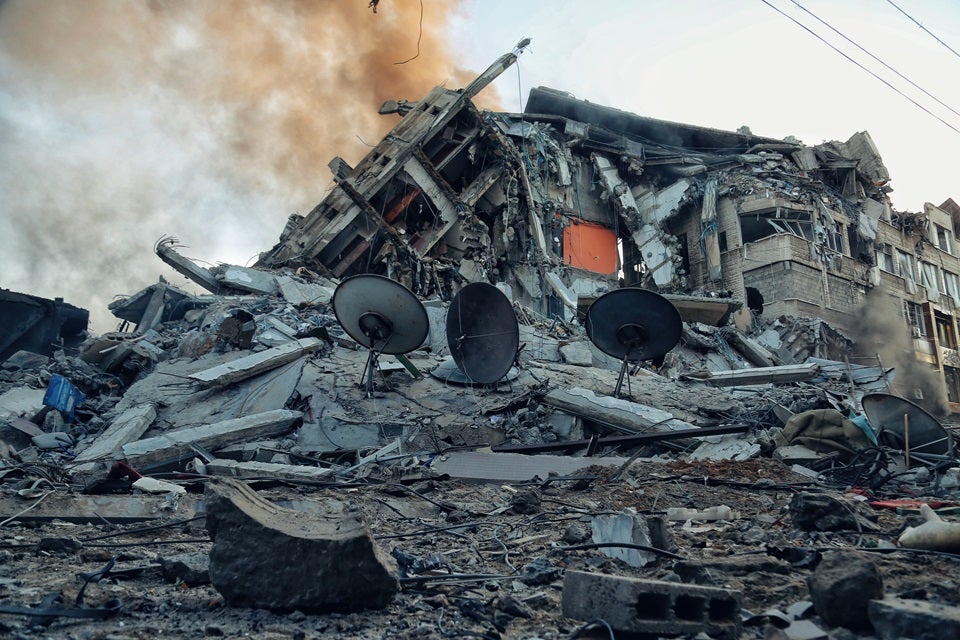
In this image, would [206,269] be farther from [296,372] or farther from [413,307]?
[413,307]

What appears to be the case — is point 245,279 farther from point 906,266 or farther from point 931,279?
point 931,279

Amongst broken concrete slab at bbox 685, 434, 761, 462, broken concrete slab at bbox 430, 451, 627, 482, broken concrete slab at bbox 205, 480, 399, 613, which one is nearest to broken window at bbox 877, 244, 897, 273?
broken concrete slab at bbox 685, 434, 761, 462

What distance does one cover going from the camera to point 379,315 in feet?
30.3

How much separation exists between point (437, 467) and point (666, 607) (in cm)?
491

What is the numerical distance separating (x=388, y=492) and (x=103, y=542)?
7.78 feet

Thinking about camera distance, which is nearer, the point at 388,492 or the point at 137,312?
the point at 388,492

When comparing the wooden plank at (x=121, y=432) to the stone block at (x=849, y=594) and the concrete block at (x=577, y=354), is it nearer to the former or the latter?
the concrete block at (x=577, y=354)

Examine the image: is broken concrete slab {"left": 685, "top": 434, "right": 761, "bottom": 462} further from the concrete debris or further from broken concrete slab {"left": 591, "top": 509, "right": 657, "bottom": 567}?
broken concrete slab {"left": 591, "top": 509, "right": 657, "bottom": 567}

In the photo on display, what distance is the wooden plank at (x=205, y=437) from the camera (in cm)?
755

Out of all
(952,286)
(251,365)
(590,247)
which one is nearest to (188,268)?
(251,365)

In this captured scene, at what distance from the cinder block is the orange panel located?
21782 mm

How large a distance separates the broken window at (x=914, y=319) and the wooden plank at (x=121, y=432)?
30.5 meters

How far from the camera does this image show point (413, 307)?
9125mm

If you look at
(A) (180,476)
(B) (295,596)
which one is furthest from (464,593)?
(A) (180,476)
